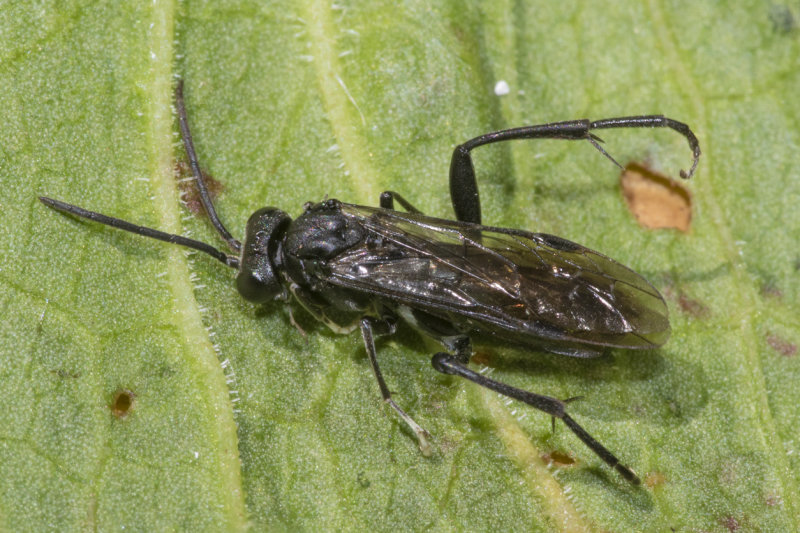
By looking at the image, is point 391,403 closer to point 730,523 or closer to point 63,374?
point 63,374

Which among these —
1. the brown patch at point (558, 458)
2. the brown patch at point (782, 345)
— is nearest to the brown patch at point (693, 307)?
the brown patch at point (782, 345)

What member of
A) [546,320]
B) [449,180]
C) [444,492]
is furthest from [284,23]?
[444,492]

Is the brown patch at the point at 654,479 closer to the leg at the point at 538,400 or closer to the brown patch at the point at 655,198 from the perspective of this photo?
the leg at the point at 538,400

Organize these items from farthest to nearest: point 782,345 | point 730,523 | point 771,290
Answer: point 771,290
point 782,345
point 730,523

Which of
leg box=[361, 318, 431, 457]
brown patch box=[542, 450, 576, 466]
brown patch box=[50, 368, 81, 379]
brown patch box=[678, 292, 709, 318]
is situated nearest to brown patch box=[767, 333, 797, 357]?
brown patch box=[678, 292, 709, 318]

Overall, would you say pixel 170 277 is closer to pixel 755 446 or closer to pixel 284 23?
pixel 284 23

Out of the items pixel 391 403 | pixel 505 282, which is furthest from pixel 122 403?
pixel 505 282

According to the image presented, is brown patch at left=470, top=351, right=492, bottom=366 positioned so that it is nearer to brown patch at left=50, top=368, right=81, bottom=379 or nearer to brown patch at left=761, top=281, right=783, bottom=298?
brown patch at left=761, top=281, right=783, bottom=298
